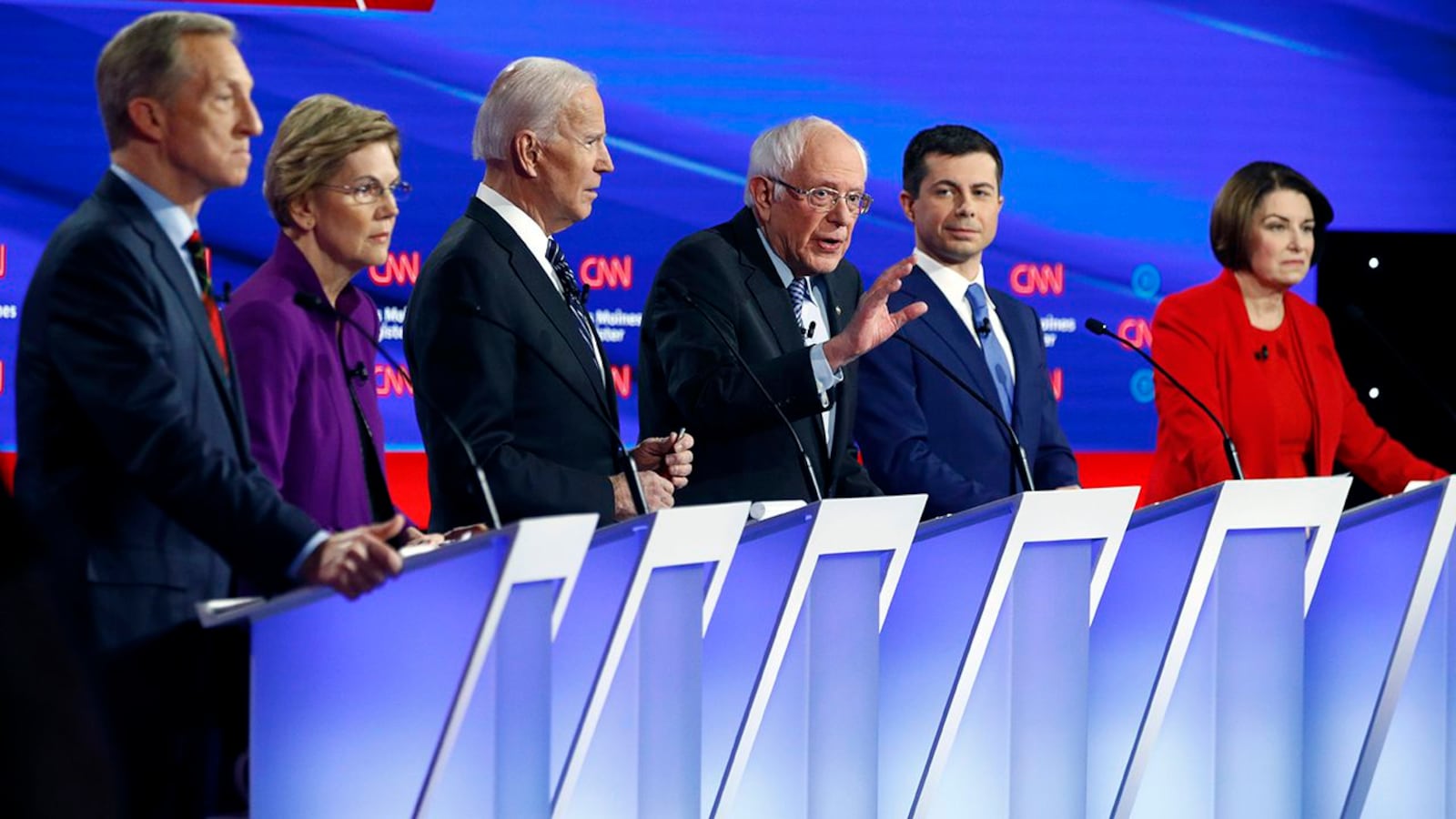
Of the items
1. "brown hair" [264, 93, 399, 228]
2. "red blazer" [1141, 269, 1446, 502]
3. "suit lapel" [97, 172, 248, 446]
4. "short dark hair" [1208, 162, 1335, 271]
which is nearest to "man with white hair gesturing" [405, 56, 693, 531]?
"brown hair" [264, 93, 399, 228]

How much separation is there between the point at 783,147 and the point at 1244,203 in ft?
4.07

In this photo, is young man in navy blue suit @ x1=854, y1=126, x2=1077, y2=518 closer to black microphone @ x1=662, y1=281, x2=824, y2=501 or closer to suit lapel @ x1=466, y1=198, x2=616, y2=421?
black microphone @ x1=662, y1=281, x2=824, y2=501

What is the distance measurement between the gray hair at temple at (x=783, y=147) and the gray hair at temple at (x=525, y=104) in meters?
0.55

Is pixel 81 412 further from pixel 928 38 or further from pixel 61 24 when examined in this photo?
pixel 928 38

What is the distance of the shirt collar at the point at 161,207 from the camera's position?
90.5 inches

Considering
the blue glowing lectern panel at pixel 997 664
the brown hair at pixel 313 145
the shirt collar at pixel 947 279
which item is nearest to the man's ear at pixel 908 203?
the shirt collar at pixel 947 279

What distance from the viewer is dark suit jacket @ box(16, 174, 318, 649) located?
2146 mm

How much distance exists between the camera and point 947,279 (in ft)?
13.2

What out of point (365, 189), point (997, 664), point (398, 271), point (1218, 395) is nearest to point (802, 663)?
point (997, 664)

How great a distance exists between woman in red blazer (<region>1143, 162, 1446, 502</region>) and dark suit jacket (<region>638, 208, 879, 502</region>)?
915mm

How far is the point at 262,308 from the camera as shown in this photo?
110 inches

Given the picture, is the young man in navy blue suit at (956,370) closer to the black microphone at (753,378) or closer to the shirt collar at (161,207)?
the black microphone at (753,378)

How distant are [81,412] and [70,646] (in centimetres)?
137

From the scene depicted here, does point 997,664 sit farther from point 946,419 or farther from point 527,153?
point 527,153
